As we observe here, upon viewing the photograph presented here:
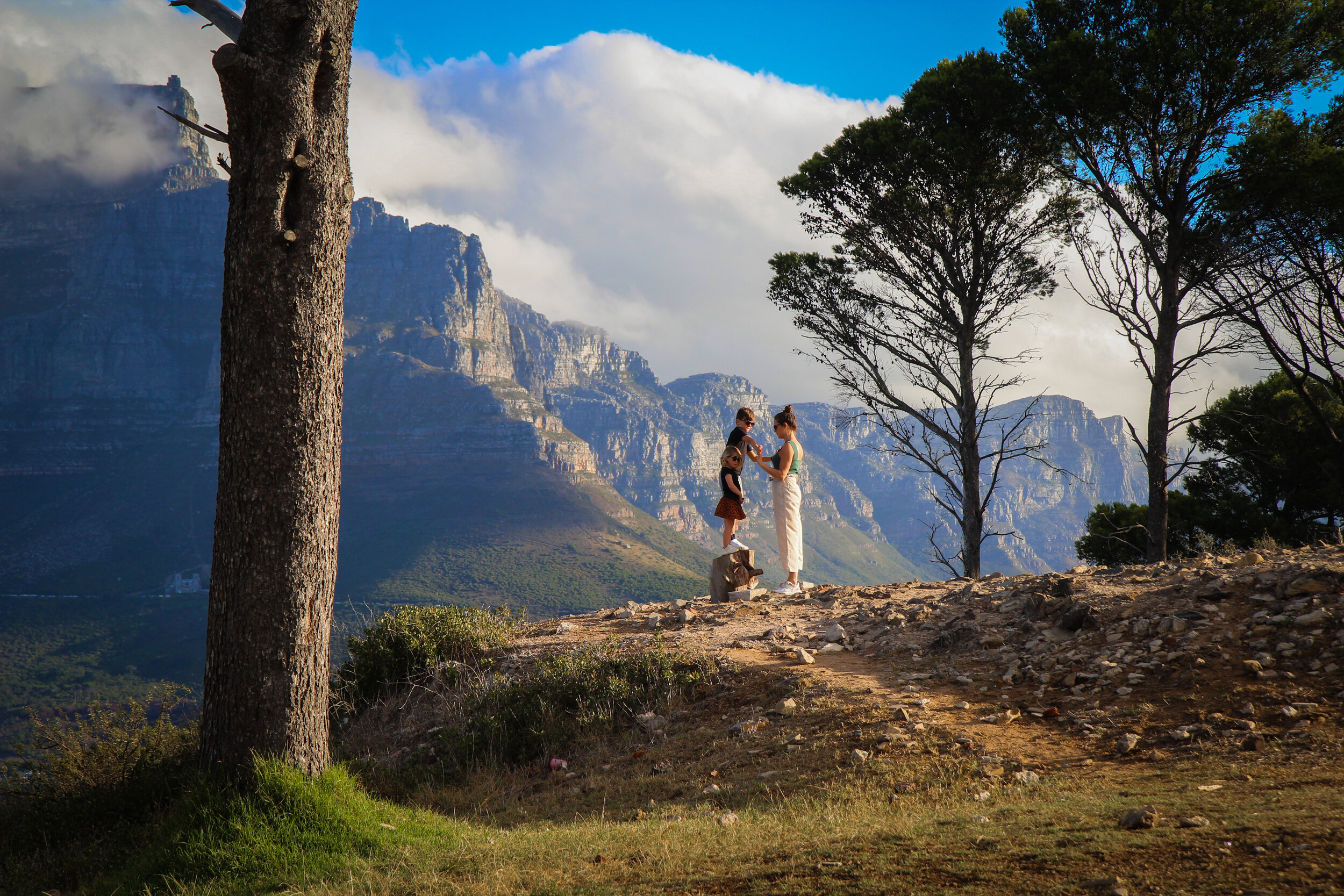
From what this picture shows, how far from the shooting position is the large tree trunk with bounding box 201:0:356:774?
14.5 ft

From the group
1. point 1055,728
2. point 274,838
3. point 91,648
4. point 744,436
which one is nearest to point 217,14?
point 274,838

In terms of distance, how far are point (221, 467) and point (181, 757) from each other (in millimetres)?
2639

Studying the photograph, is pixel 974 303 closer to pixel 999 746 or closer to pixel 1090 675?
pixel 1090 675

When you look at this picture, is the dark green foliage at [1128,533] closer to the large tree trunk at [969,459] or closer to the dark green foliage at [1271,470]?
the dark green foliage at [1271,470]

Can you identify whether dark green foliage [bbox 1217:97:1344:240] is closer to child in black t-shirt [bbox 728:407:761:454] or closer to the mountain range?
child in black t-shirt [bbox 728:407:761:454]

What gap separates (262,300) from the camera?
14.7 feet

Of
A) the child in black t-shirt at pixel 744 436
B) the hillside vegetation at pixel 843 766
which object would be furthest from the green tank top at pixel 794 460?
the hillside vegetation at pixel 843 766

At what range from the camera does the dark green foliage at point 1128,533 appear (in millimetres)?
16719

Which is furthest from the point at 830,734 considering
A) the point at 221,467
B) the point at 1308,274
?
the point at 1308,274

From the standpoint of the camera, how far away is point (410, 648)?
8820mm

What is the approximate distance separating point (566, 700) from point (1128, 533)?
15.3 meters

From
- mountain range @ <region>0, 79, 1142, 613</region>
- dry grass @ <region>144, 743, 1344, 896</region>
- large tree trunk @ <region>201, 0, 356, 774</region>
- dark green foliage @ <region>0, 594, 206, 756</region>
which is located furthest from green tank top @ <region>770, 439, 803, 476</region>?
mountain range @ <region>0, 79, 1142, 613</region>

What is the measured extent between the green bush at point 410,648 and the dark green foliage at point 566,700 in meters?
1.25

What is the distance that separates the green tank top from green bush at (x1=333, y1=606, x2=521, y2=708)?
429 cm
